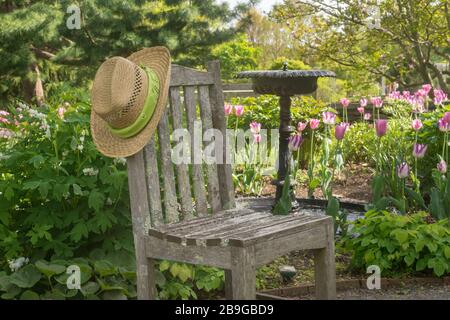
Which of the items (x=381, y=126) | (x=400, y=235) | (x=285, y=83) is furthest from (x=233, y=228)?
(x=285, y=83)

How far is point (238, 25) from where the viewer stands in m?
13.4

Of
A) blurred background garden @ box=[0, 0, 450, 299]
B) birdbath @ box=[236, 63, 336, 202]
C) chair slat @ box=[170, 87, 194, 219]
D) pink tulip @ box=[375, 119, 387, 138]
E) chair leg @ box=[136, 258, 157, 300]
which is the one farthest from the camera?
birdbath @ box=[236, 63, 336, 202]

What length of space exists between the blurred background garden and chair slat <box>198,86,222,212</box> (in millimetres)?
395

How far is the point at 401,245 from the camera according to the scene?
407cm

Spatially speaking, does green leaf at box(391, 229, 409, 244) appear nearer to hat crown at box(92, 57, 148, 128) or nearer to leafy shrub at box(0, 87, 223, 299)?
leafy shrub at box(0, 87, 223, 299)

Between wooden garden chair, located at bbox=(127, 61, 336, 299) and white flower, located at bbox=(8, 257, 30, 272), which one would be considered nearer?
wooden garden chair, located at bbox=(127, 61, 336, 299)

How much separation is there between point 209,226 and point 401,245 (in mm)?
1490

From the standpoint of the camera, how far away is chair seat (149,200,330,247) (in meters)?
2.70

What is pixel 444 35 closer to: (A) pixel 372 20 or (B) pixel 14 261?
(A) pixel 372 20

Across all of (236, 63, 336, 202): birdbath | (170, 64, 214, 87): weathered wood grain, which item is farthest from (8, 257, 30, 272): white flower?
(236, 63, 336, 202): birdbath

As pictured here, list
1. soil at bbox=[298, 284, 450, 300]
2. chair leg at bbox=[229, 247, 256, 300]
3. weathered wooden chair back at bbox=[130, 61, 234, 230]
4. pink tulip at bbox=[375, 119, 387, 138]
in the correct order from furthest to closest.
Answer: pink tulip at bbox=[375, 119, 387, 138]
soil at bbox=[298, 284, 450, 300]
weathered wooden chair back at bbox=[130, 61, 234, 230]
chair leg at bbox=[229, 247, 256, 300]

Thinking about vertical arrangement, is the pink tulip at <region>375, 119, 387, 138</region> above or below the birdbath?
below
